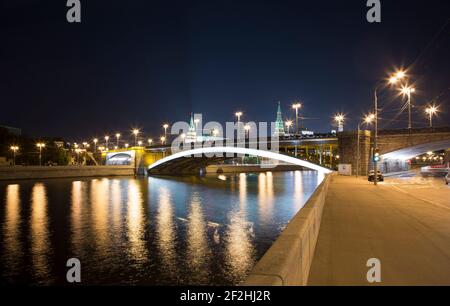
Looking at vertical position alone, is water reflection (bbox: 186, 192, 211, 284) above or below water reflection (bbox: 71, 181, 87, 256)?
below

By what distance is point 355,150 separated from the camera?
3962cm

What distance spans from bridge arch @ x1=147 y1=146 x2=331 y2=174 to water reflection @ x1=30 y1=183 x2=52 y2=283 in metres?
29.3

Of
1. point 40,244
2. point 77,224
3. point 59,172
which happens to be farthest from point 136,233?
point 59,172

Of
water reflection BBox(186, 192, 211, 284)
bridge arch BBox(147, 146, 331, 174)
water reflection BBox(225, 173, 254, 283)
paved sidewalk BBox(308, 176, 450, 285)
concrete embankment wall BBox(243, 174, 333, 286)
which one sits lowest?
water reflection BBox(186, 192, 211, 284)

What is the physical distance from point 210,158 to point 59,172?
26.0m

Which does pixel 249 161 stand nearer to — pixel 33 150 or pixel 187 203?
pixel 33 150

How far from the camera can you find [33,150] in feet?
268

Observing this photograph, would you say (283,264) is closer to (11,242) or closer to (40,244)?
Result: (40,244)

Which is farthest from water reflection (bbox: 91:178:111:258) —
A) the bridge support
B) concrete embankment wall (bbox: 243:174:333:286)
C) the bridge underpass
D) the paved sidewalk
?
the bridge underpass

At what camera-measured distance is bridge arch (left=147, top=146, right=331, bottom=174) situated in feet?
156

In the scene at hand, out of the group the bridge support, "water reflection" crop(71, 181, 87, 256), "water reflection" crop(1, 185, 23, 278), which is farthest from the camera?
the bridge support

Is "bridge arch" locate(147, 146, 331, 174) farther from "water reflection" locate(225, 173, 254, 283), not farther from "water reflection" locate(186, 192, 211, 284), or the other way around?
"water reflection" locate(225, 173, 254, 283)
